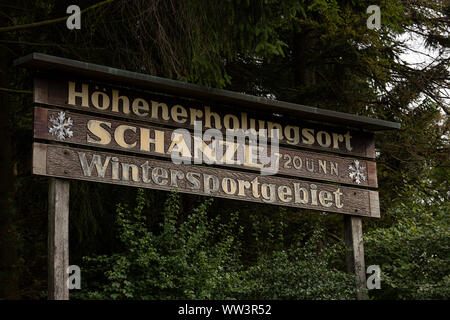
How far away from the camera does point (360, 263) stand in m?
9.98

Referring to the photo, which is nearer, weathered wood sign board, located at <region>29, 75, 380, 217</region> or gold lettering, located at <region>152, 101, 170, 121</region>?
weathered wood sign board, located at <region>29, 75, 380, 217</region>

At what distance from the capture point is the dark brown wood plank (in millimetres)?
8062

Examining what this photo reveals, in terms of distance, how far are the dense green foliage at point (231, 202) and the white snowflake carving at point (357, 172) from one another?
0.87m

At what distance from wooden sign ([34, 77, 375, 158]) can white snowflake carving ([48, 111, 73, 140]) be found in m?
0.14

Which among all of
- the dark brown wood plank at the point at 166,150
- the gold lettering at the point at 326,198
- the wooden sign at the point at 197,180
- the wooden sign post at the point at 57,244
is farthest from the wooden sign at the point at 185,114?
the wooden sign post at the point at 57,244

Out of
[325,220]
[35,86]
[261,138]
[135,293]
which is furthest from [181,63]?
[325,220]

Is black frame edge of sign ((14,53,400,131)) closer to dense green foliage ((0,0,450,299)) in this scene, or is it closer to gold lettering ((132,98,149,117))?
gold lettering ((132,98,149,117))

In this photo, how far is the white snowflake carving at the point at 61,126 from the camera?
805cm

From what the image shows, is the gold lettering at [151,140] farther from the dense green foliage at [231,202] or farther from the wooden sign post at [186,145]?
the dense green foliage at [231,202]

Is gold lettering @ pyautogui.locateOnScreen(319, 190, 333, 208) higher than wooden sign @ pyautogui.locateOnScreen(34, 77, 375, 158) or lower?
lower

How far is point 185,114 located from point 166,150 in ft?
1.95

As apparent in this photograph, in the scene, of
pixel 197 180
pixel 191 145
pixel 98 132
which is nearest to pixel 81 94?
pixel 98 132

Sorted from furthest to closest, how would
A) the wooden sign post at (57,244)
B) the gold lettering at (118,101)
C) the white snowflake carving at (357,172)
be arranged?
the white snowflake carving at (357,172) < the gold lettering at (118,101) < the wooden sign post at (57,244)

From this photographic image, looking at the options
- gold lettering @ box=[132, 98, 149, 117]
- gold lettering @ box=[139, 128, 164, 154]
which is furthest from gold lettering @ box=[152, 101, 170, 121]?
gold lettering @ box=[139, 128, 164, 154]
